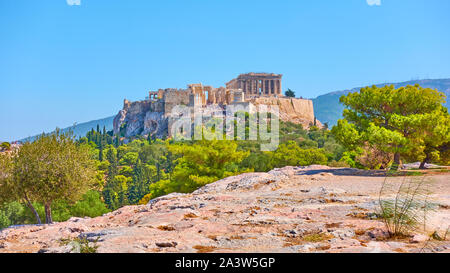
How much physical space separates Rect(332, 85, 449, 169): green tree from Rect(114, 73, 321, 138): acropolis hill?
66.3 metres

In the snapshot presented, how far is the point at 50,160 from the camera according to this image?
15.7 m

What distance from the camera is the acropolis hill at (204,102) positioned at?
89.9m

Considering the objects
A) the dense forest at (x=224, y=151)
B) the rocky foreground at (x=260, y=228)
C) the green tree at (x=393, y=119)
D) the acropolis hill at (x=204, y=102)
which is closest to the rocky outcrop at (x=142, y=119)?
the acropolis hill at (x=204, y=102)

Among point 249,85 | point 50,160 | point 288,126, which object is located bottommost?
point 50,160

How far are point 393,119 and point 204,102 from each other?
7582cm

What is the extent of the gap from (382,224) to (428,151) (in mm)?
15312

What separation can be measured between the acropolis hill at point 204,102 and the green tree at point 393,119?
6629 cm

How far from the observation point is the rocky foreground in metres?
6.27

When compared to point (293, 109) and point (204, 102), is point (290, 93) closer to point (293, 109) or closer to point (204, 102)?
point (293, 109)

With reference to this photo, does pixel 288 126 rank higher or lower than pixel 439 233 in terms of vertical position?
higher

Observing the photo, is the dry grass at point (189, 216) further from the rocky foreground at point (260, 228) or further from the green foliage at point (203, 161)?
the green foliage at point (203, 161)

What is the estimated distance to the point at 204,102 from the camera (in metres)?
92.2
